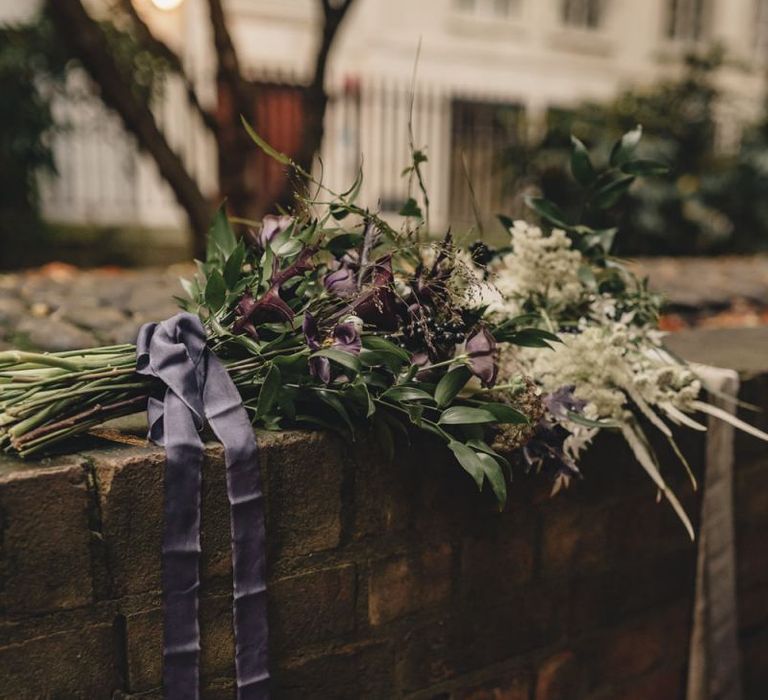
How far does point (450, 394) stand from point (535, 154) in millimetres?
7561

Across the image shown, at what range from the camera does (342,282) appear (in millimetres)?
1364

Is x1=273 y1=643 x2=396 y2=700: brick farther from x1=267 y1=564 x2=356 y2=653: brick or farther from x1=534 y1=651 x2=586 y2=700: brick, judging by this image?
x1=534 y1=651 x2=586 y2=700: brick

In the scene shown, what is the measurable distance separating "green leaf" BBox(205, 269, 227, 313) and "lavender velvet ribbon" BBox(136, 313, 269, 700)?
7 cm

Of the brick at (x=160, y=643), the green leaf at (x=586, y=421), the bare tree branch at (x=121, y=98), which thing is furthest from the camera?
the bare tree branch at (x=121, y=98)

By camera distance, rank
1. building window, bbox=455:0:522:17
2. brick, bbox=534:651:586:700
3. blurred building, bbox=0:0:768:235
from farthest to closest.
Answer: building window, bbox=455:0:522:17 < blurred building, bbox=0:0:768:235 < brick, bbox=534:651:586:700

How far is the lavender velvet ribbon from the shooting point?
116 cm

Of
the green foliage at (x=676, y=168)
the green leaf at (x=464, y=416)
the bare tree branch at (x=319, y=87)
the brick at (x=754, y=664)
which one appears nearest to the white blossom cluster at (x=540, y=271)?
the green leaf at (x=464, y=416)

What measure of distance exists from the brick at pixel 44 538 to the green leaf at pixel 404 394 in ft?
1.52

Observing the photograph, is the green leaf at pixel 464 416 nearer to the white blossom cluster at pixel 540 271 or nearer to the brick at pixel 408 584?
the brick at pixel 408 584

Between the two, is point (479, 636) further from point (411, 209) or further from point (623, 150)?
point (623, 150)

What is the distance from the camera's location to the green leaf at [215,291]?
4.27 ft

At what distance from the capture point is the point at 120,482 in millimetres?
1127

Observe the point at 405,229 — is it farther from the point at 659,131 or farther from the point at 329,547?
the point at 659,131

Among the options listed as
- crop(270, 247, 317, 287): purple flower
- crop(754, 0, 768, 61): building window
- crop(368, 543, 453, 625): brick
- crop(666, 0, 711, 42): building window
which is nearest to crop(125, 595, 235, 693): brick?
crop(368, 543, 453, 625): brick
